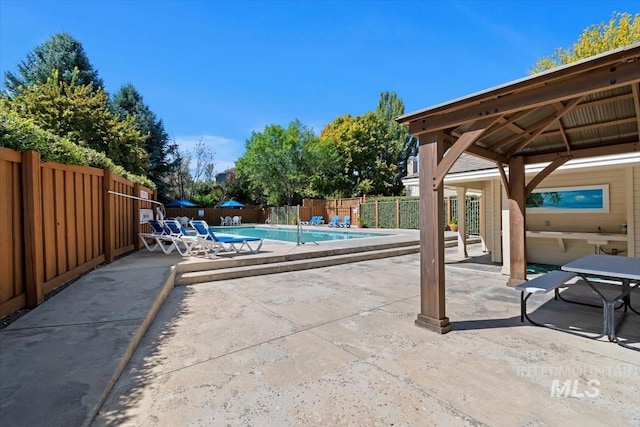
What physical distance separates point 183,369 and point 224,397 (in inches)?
26.3

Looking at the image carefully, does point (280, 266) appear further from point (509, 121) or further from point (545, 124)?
point (545, 124)

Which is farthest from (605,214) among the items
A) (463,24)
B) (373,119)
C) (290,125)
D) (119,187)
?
(373,119)

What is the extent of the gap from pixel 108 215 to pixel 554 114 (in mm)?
8245

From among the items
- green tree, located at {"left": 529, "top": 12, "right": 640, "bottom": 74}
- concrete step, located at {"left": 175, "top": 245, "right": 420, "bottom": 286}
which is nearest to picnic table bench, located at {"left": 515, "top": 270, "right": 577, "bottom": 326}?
concrete step, located at {"left": 175, "top": 245, "right": 420, "bottom": 286}

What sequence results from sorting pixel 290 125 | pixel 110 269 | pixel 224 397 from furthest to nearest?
pixel 290 125 < pixel 110 269 < pixel 224 397

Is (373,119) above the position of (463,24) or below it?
above

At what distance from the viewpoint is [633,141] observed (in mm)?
4598

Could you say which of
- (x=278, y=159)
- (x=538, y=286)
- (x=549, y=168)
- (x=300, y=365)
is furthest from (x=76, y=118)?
(x=538, y=286)

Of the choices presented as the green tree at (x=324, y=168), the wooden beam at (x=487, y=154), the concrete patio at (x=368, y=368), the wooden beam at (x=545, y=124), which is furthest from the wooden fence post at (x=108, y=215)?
the green tree at (x=324, y=168)

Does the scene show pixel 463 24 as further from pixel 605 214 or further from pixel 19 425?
pixel 19 425

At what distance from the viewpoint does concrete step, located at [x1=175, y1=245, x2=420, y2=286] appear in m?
6.17

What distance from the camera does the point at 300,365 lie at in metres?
2.79

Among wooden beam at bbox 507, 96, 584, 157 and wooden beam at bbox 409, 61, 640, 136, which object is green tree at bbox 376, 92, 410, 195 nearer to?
wooden beam at bbox 507, 96, 584, 157

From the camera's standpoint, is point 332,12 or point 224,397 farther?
point 332,12
